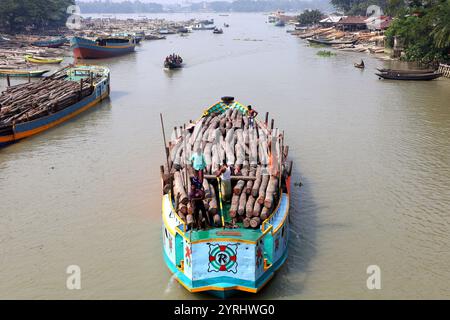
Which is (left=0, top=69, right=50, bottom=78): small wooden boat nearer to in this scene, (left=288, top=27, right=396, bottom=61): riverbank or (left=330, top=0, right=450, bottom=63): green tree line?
(left=330, top=0, right=450, bottom=63): green tree line

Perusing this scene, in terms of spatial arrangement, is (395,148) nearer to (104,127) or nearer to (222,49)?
(104,127)

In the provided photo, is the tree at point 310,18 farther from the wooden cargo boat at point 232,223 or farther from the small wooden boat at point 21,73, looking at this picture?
the wooden cargo boat at point 232,223

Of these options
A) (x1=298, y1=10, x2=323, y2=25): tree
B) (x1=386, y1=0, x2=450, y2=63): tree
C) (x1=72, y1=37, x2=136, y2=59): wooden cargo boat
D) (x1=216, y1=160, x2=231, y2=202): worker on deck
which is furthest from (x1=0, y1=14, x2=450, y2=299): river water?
(x1=298, y1=10, x2=323, y2=25): tree

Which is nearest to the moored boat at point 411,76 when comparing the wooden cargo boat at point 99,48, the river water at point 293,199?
the river water at point 293,199

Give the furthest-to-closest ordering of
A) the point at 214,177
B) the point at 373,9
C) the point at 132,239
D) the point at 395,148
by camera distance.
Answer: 1. the point at 373,9
2. the point at 395,148
3. the point at 132,239
4. the point at 214,177

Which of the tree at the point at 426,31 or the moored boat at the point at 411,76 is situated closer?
the tree at the point at 426,31

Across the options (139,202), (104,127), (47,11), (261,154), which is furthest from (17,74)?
(47,11)
